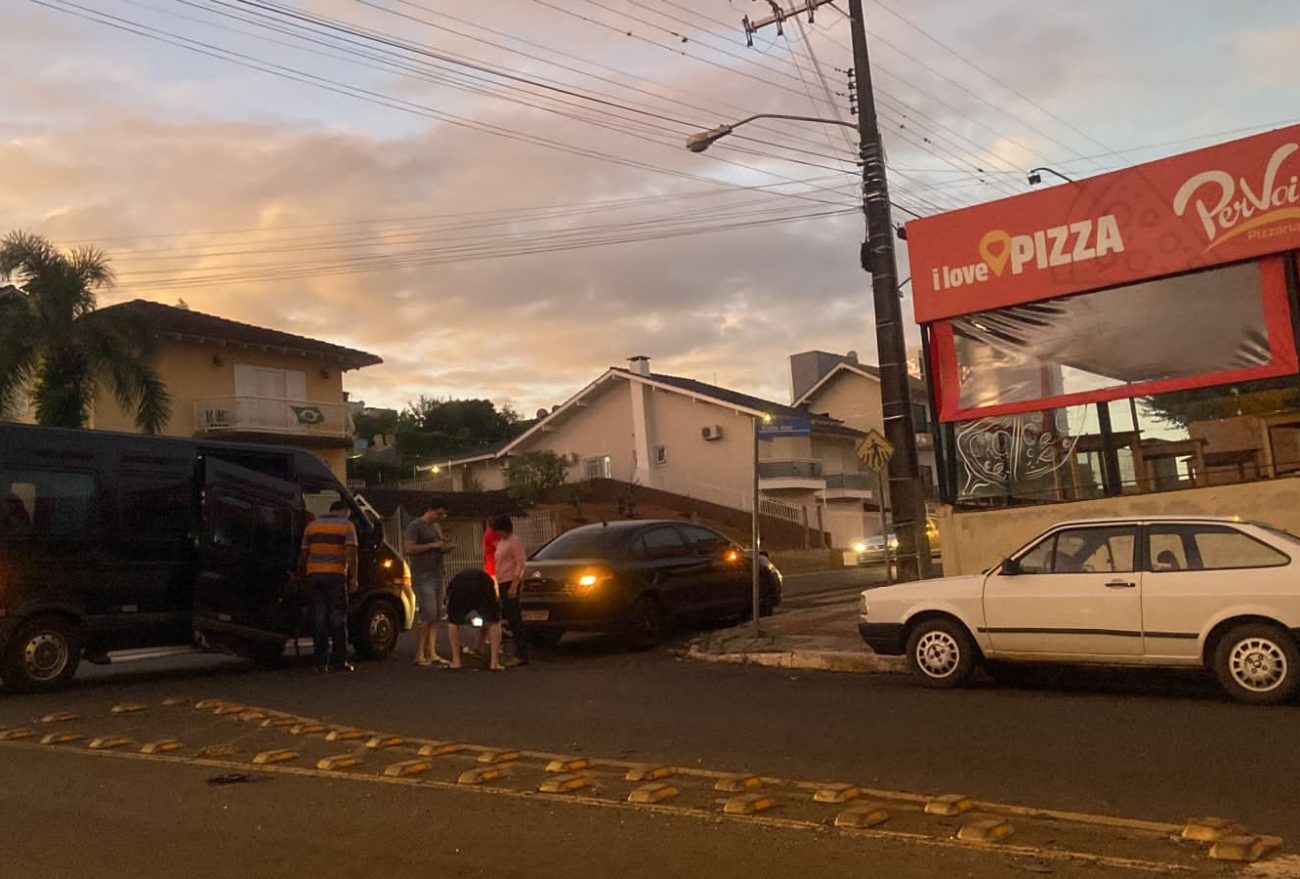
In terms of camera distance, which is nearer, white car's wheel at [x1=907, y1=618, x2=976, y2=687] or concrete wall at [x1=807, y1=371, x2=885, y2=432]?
white car's wheel at [x1=907, y1=618, x2=976, y2=687]

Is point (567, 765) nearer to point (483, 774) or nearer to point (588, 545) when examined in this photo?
point (483, 774)

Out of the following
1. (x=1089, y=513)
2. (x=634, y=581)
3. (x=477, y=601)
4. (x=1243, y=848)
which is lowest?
(x=1243, y=848)

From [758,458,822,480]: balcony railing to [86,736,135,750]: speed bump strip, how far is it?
4112 centimetres

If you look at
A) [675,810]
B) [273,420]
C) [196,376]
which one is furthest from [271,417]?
[675,810]

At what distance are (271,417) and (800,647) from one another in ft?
94.6

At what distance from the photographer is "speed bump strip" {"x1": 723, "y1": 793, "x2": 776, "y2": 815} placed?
20.4 ft

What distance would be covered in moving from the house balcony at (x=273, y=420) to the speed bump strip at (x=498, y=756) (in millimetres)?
31184

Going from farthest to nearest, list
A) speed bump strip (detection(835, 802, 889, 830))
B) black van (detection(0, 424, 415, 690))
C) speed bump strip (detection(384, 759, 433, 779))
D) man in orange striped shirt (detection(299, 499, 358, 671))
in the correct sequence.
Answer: man in orange striped shirt (detection(299, 499, 358, 671)) → black van (detection(0, 424, 415, 690)) → speed bump strip (detection(384, 759, 433, 779)) → speed bump strip (detection(835, 802, 889, 830))

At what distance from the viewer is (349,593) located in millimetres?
14070

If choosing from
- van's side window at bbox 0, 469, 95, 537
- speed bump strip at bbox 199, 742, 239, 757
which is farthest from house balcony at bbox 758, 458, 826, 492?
speed bump strip at bbox 199, 742, 239, 757

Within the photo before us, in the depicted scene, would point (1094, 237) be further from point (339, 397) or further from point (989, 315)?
point (339, 397)

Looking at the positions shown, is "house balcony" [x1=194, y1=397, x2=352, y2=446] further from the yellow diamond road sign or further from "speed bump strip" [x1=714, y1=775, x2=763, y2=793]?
"speed bump strip" [x1=714, y1=775, x2=763, y2=793]

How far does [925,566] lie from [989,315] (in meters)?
3.28

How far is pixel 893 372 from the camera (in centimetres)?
1558
